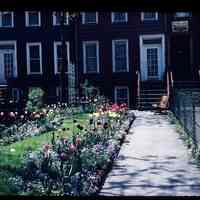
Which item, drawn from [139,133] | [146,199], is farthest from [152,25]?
[146,199]

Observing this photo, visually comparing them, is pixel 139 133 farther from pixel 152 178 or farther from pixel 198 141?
pixel 152 178

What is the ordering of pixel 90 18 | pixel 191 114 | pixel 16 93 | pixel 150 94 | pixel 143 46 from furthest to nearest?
pixel 16 93 < pixel 90 18 < pixel 143 46 < pixel 150 94 < pixel 191 114

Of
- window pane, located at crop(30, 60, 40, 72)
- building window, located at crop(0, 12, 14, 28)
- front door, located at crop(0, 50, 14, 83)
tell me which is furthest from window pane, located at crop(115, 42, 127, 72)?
building window, located at crop(0, 12, 14, 28)

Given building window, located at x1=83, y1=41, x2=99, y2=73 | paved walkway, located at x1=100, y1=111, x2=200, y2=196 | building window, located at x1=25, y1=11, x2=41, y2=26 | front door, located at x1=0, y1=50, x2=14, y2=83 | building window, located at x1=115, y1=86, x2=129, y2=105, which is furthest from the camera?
building window, located at x1=25, y1=11, x2=41, y2=26

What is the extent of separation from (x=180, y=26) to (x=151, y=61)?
2955 millimetres

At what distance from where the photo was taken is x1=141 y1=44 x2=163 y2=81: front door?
92.7 ft

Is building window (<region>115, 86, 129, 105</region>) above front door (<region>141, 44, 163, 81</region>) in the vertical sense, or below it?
below

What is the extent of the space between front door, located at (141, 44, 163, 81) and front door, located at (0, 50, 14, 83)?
29.8 feet

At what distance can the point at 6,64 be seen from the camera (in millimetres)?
30750

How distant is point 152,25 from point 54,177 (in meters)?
22.3

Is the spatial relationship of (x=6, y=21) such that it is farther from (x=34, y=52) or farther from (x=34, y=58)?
(x=34, y=58)

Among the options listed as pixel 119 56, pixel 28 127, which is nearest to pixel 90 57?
pixel 119 56

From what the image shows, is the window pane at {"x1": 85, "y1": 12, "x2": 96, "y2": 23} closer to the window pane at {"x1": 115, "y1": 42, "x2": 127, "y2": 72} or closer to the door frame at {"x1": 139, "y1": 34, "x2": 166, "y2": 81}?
the window pane at {"x1": 115, "y1": 42, "x2": 127, "y2": 72}

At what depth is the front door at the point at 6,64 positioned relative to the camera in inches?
1200
